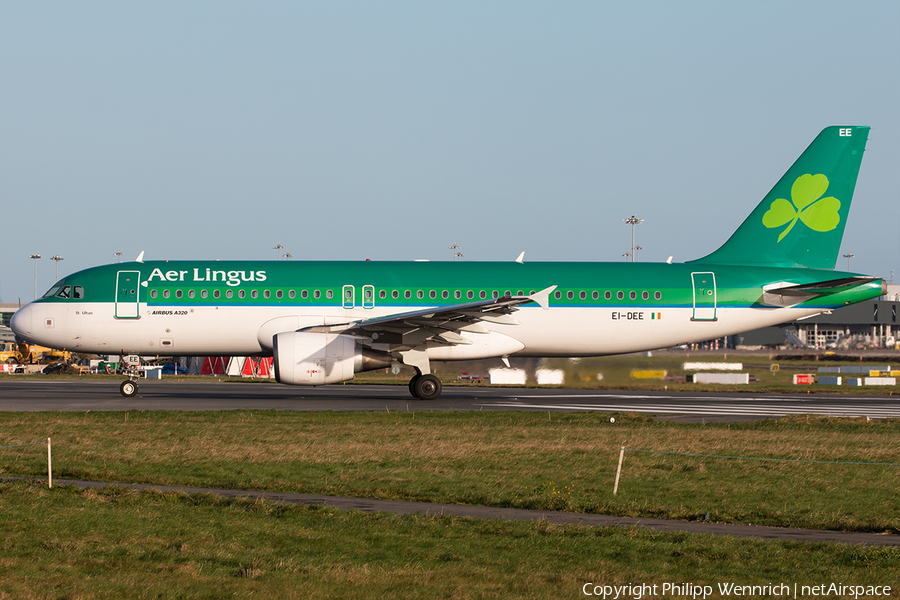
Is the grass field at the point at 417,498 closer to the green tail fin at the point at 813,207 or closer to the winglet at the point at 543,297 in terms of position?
the winglet at the point at 543,297

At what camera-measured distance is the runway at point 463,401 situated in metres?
→ 26.9

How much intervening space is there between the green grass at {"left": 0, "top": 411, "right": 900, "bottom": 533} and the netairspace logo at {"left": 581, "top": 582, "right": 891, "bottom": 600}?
3442 millimetres

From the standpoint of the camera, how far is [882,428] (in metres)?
22.8

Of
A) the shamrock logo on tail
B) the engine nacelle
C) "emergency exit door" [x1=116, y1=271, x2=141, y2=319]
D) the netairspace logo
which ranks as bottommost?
the netairspace logo

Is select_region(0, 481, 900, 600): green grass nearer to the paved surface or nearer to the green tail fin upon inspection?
the paved surface

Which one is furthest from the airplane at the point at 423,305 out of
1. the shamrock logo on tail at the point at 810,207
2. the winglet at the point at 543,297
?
the shamrock logo on tail at the point at 810,207

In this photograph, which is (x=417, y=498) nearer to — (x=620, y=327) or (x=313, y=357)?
(x=313, y=357)

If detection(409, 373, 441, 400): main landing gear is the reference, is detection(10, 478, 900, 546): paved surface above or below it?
below

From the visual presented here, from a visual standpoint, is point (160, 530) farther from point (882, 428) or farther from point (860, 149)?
point (860, 149)

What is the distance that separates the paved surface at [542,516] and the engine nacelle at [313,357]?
13.4 metres

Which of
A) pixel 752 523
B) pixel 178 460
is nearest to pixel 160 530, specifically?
pixel 178 460

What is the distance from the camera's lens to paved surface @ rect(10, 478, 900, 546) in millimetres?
10797

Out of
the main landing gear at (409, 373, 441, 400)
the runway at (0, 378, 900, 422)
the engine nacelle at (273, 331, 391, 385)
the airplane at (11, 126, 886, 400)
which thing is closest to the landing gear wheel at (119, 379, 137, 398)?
the airplane at (11, 126, 886, 400)

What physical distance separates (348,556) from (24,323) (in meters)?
25.2
